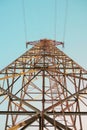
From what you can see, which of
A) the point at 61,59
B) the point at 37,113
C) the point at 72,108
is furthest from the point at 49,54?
the point at 37,113

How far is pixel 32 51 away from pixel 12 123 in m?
5.71

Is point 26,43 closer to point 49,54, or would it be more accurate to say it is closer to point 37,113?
point 49,54

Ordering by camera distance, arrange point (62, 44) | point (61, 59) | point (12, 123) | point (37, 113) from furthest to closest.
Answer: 1. point (62, 44)
2. point (61, 59)
3. point (12, 123)
4. point (37, 113)

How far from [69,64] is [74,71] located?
1.20m

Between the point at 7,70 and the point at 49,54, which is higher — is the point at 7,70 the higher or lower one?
the lower one

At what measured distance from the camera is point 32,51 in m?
15.3

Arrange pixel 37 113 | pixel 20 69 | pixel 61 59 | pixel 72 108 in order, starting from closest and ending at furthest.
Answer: pixel 37 113 < pixel 20 69 < pixel 72 108 < pixel 61 59

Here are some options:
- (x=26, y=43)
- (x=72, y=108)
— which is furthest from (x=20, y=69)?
(x=26, y=43)

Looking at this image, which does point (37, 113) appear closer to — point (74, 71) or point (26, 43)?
point (74, 71)

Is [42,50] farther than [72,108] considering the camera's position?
Yes

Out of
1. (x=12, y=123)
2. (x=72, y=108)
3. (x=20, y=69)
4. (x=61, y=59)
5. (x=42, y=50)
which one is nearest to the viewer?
(x=12, y=123)

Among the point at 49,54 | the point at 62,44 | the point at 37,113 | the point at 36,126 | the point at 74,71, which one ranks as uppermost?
the point at 62,44

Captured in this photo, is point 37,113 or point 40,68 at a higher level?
point 40,68

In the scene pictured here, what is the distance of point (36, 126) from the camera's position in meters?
11.1
